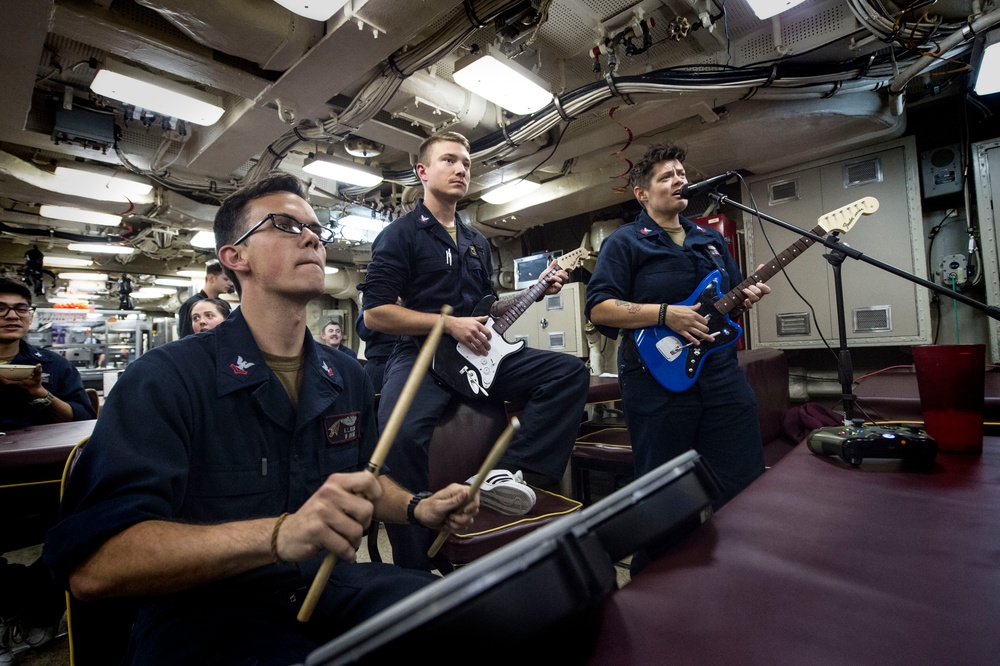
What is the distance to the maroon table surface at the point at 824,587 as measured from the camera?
383mm

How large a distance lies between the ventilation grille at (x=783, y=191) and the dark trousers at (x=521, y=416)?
368 cm

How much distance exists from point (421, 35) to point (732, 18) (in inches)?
87.8

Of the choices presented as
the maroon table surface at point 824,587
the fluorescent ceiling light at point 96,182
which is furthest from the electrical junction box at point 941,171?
the fluorescent ceiling light at point 96,182

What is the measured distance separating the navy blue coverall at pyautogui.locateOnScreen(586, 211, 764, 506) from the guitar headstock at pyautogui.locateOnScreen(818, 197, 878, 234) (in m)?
0.55

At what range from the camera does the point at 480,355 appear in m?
2.20

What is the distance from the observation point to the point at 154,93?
3.31 meters

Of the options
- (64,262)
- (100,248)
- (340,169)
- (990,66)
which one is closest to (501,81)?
(340,169)

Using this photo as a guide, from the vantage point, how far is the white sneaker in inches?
67.9

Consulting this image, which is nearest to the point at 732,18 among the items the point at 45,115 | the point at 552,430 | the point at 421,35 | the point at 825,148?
the point at 825,148

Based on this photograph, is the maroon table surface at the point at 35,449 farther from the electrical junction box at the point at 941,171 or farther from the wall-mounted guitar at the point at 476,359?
the electrical junction box at the point at 941,171

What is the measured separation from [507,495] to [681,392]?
899 millimetres

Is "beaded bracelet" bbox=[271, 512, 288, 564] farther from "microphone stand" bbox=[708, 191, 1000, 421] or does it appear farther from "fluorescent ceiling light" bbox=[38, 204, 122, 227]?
"fluorescent ceiling light" bbox=[38, 204, 122, 227]

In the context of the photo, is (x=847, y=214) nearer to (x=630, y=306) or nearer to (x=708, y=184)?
(x=708, y=184)

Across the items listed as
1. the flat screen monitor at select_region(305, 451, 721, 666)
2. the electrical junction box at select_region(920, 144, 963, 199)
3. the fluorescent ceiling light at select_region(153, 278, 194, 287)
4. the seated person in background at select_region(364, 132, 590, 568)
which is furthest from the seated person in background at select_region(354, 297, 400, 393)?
the fluorescent ceiling light at select_region(153, 278, 194, 287)
